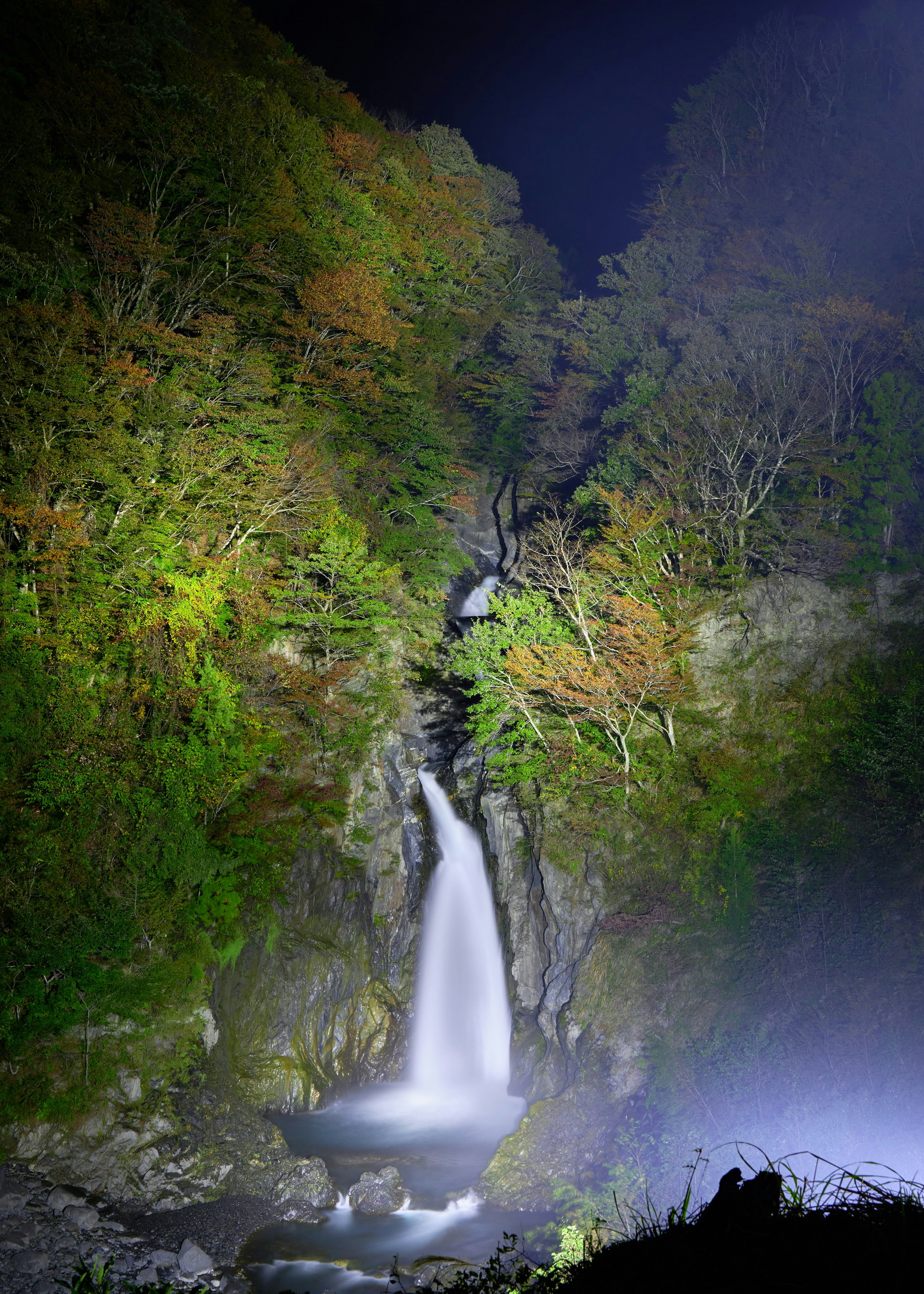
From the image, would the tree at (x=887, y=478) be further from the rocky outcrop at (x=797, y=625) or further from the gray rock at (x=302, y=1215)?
the gray rock at (x=302, y=1215)

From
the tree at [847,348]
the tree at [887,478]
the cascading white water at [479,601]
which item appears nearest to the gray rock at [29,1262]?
the cascading white water at [479,601]

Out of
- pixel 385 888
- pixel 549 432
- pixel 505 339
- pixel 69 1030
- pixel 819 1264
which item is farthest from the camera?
pixel 505 339

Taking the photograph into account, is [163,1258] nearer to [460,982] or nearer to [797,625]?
[460,982]

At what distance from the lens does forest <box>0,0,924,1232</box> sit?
39.7ft

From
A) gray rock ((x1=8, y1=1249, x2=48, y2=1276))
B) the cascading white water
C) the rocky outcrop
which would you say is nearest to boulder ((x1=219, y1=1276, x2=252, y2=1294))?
gray rock ((x1=8, y1=1249, x2=48, y2=1276))

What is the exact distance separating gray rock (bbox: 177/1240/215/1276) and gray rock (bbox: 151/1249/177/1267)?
63 millimetres

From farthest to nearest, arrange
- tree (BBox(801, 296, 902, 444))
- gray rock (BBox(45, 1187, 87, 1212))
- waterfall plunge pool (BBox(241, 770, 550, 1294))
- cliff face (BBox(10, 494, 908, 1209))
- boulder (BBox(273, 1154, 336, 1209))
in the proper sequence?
tree (BBox(801, 296, 902, 444))
cliff face (BBox(10, 494, 908, 1209))
boulder (BBox(273, 1154, 336, 1209))
waterfall plunge pool (BBox(241, 770, 550, 1294))
gray rock (BBox(45, 1187, 87, 1212))

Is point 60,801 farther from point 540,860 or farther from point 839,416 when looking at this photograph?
point 839,416

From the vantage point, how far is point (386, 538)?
67.6ft

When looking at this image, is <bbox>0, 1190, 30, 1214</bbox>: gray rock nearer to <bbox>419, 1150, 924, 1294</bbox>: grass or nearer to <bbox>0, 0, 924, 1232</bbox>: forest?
<bbox>0, 0, 924, 1232</bbox>: forest

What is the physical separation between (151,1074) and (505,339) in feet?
97.4

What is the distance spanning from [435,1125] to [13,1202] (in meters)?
7.41

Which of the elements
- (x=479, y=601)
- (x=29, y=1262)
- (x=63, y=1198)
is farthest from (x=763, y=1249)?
(x=479, y=601)

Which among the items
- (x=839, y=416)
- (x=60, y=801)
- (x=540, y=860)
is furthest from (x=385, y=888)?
(x=839, y=416)
